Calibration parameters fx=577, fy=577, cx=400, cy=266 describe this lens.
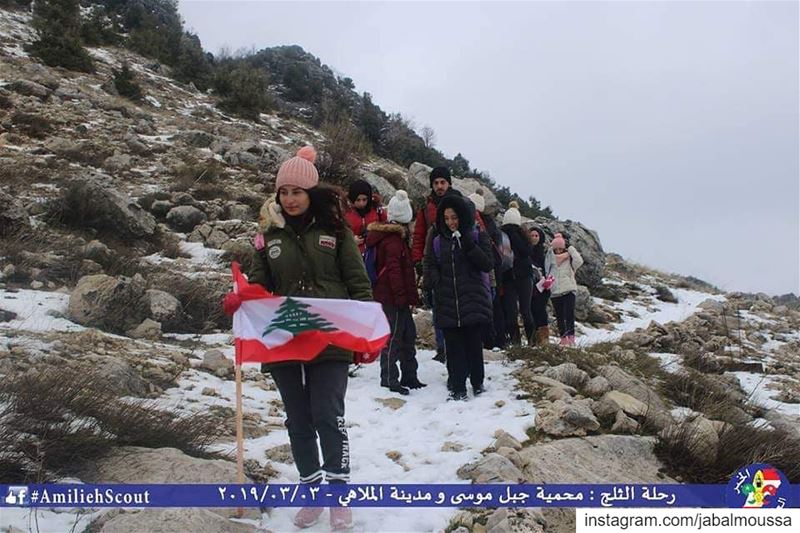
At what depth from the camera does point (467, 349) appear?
5.22 metres

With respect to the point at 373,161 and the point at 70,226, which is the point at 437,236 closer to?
the point at 70,226

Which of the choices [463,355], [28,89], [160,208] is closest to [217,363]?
[463,355]

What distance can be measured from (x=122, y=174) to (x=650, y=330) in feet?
35.8

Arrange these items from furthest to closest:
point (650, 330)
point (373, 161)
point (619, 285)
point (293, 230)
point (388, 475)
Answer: point (373, 161) < point (619, 285) < point (650, 330) < point (388, 475) < point (293, 230)

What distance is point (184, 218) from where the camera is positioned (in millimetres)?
10773

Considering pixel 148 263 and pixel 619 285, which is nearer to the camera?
pixel 148 263

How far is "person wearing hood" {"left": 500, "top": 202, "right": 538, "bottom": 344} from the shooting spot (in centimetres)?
693

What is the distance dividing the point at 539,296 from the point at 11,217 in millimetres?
7027

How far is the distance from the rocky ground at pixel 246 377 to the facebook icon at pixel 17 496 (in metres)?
0.09

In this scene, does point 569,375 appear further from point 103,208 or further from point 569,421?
point 103,208

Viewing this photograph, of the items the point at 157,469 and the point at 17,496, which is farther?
the point at 157,469

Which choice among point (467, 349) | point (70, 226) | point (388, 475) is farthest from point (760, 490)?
point (70, 226)

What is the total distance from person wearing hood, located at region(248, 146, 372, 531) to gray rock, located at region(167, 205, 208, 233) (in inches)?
316

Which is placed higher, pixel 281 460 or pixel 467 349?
pixel 467 349
